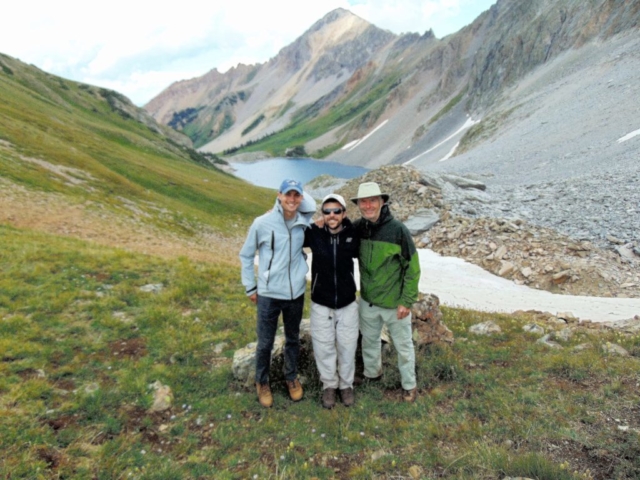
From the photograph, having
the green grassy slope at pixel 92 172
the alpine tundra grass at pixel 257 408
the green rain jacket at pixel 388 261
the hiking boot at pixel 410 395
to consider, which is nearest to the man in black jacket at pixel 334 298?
the green rain jacket at pixel 388 261

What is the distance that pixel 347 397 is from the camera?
25.4 ft

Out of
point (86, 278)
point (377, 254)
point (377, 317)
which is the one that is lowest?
point (86, 278)

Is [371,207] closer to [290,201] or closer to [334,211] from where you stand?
[334,211]

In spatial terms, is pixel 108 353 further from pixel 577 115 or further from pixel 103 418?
pixel 577 115

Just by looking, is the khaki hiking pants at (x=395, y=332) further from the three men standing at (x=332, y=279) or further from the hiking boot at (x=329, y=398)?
the hiking boot at (x=329, y=398)

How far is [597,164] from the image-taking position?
39.2 meters

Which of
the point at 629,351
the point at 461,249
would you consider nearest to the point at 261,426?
the point at 629,351

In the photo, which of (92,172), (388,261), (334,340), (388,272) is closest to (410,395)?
(334,340)

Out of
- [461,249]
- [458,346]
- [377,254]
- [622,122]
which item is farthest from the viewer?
[622,122]

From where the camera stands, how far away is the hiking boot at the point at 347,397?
303 inches

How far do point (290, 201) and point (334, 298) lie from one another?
201cm

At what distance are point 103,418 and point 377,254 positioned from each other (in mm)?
5752

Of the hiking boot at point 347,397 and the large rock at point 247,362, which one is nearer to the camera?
the hiking boot at point 347,397

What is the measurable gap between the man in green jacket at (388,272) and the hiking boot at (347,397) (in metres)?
1.06
